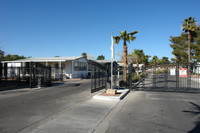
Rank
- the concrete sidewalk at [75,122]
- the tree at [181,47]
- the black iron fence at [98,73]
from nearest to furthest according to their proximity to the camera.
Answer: the concrete sidewalk at [75,122] → the black iron fence at [98,73] → the tree at [181,47]

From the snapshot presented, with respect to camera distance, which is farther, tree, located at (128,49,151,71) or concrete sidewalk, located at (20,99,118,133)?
tree, located at (128,49,151,71)

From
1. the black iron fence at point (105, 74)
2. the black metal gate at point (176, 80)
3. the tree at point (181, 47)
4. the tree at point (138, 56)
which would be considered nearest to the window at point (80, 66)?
the tree at point (138, 56)

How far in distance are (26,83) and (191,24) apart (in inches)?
1302

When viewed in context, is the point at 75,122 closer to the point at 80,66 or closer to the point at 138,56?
the point at 80,66

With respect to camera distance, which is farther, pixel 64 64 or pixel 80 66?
pixel 80 66

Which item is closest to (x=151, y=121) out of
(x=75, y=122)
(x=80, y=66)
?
(x=75, y=122)

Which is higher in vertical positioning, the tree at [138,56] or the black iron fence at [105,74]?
the tree at [138,56]

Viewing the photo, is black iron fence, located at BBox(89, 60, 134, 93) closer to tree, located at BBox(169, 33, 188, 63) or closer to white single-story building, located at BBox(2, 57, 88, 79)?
white single-story building, located at BBox(2, 57, 88, 79)

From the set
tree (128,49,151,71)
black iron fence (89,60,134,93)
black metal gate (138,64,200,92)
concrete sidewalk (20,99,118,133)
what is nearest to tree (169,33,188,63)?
tree (128,49,151,71)

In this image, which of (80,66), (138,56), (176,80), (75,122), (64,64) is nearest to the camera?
(75,122)

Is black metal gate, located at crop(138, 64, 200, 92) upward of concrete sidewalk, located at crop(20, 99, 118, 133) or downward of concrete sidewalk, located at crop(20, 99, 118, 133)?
upward

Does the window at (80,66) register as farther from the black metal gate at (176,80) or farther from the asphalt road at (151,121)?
the asphalt road at (151,121)

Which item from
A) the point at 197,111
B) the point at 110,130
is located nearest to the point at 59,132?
the point at 110,130

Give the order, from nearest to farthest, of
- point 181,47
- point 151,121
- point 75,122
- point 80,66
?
point 75,122, point 151,121, point 80,66, point 181,47
